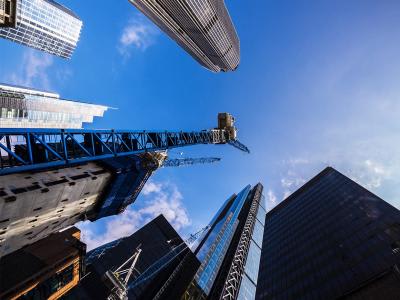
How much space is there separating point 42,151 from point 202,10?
117037mm

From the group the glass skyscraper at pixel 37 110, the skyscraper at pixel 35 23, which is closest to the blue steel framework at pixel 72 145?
the glass skyscraper at pixel 37 110

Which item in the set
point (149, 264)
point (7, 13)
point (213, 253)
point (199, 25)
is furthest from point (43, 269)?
point (199, 25)

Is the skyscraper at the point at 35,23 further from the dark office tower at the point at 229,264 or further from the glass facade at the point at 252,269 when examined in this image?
the glass facade at the point at 252,269

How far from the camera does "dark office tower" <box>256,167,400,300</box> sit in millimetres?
81688

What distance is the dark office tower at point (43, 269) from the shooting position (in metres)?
44.0

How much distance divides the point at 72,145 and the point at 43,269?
829 inches

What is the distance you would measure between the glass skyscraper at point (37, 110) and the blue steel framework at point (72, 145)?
101422 millimetres

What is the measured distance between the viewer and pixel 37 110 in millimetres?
151125

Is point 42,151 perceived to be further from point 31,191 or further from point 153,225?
point 153,225

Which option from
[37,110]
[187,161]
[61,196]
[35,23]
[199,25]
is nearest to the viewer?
[61,196]

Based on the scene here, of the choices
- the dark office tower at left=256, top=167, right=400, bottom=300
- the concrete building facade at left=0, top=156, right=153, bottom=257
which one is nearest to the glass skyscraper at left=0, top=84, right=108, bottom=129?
the concrete building facade at left=0, top=156, right=153, bottom=257

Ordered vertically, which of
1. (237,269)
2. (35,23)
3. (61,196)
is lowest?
(61,196)

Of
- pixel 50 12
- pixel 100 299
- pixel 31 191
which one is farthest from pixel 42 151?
pixel 50 12

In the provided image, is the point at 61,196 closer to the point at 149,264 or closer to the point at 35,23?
the point at 149,264
